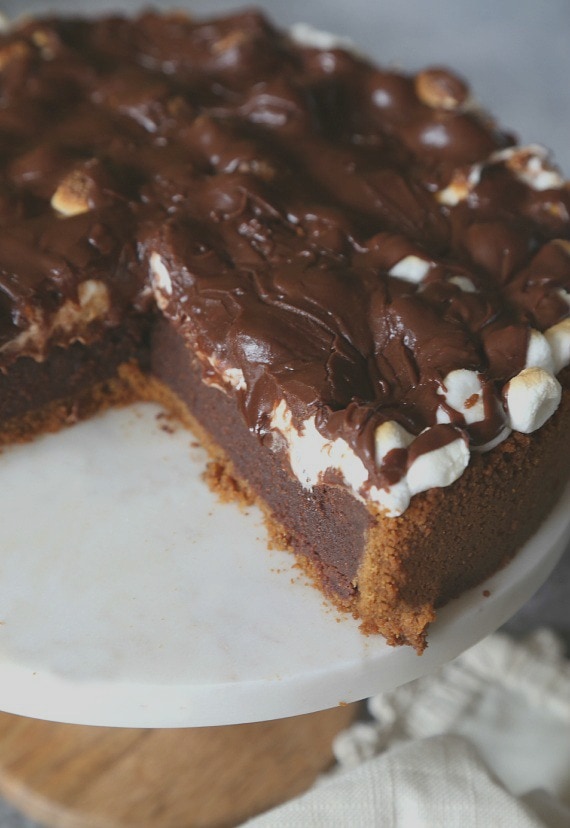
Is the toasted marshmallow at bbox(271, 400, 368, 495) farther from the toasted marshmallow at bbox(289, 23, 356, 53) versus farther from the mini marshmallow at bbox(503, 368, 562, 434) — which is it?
the toasted marshmallow at bbox(289, 23, 356, 53)

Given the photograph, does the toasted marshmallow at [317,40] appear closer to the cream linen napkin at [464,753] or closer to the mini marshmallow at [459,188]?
the mini marshmallow at [459,188]

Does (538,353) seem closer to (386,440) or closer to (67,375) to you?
(386,440)

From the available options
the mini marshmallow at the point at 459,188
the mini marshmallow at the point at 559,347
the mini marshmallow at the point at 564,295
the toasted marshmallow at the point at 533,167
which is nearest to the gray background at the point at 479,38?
the toasted marshmallow at the point at 533,167

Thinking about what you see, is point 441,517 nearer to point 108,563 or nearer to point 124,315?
point 108,563

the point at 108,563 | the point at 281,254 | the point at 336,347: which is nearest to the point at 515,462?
the point at 336,347

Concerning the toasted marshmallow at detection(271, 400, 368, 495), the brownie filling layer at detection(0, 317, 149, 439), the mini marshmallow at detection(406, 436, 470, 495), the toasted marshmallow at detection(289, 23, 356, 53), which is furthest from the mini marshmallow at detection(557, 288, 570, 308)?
the toasted marshmallow at detection(289, 23, 356, 53)

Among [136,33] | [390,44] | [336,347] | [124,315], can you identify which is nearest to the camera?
[336,347]
